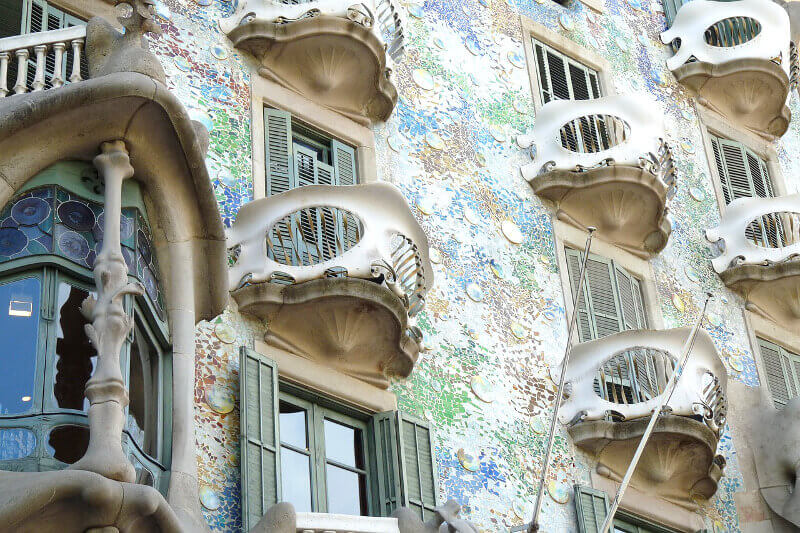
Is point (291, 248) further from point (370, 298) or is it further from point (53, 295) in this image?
point (53, 295)

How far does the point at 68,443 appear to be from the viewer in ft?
35.0

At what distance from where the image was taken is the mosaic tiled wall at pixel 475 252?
14492mm

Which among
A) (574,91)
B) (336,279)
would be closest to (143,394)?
(336,279)

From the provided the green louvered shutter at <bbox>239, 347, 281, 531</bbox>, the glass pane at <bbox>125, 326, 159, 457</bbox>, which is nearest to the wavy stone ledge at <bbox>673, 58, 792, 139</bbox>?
the green louvered shutter at <bbox>239, 347, 281, 531</bbox>

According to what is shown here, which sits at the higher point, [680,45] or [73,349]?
[680,45]

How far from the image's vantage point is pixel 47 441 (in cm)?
1061

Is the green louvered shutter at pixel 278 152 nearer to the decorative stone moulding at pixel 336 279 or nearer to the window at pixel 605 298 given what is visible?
the decorative stone moulding at pixel 336 279

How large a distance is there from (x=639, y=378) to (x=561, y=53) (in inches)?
193

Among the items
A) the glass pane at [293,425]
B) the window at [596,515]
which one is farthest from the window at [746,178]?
the glass pane at [293,425]

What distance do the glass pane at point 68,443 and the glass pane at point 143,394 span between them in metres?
0.44

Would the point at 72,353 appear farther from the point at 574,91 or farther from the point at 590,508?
the point at 574,91

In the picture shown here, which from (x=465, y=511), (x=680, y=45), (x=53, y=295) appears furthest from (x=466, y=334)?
(x=680, y=45)

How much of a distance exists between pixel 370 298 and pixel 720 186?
768 centimetres

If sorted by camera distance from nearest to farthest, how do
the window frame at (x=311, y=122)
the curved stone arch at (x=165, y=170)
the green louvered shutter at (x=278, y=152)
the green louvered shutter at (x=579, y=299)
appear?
1. the curved stone arch at (x=165, y=170)
2. the green louvered shutter at (x=278, y=152)
3. the window frame at (x=311, y=122)
4. the green louvered shutter at (x=579, y=299)
